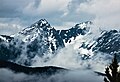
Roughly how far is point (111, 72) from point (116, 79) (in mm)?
2436

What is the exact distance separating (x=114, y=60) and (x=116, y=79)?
11.3 ft

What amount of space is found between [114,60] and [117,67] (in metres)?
1.01

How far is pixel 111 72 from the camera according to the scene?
5075 centimetres

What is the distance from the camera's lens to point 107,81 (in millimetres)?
49562

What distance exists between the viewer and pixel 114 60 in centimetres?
5103

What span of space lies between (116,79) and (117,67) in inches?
110

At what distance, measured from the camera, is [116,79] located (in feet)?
159

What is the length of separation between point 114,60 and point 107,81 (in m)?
3.22

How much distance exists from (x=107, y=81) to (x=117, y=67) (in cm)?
261

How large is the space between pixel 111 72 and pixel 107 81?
68.3 inches

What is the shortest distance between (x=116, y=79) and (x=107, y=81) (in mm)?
1549
